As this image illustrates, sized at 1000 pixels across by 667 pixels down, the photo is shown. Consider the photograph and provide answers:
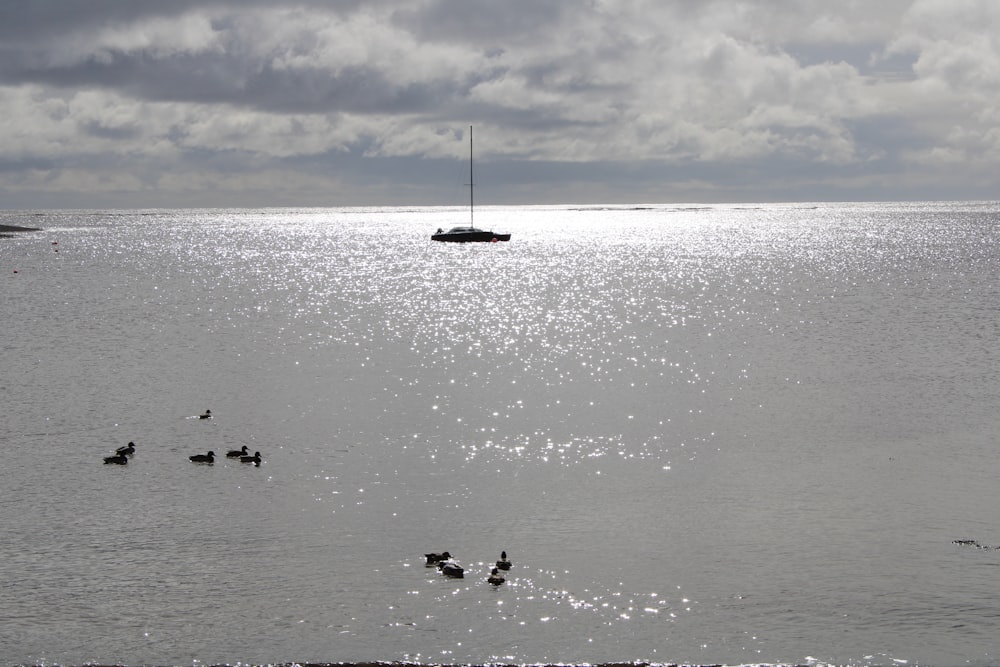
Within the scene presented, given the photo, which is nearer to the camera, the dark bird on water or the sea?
the sea

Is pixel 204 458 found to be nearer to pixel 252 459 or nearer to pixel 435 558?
pixel 252 459

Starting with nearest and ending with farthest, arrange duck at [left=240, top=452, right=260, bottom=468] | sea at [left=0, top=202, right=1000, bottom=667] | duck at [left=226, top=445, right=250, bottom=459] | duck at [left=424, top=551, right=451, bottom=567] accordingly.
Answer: sea at [left=0, top=202, right=1000, bottom=667]
duck at [left=424, top=551, right=451, bottom=567]
duck at [left=240, top=452, right=260, bottom=468]
duck at [left=226, top=445, right=250, bottom=459]

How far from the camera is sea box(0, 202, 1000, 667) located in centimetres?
2151

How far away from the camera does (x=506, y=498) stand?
31.0 meters

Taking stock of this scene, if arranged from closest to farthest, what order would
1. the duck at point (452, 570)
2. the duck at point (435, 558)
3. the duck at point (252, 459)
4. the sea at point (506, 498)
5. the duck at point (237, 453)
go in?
the sea at point (506, 498)
the duck at point (452, 570)
the duck at point (435, 558)
the duck at point (252, 459)
the duck at point (237, 453)

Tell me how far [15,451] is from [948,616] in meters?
29.7

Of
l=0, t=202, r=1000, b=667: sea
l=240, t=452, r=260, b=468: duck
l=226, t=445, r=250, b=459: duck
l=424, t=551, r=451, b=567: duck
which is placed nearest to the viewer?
l=0, t=202, r=1000, b=667: sea

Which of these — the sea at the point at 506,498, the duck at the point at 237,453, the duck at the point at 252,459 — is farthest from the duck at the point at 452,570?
the duck at the point at 237,453

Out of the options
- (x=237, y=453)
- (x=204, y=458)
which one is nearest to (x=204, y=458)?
(x=204, y=458)

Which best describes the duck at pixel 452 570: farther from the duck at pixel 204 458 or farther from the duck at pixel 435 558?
the duck at pixel 204 458

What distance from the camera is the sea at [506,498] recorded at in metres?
21.5

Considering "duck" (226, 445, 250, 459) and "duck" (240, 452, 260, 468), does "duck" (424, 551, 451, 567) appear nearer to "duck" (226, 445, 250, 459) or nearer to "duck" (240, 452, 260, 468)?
"duck" (240, 452, 260, 468)

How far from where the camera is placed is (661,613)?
22.5 meters

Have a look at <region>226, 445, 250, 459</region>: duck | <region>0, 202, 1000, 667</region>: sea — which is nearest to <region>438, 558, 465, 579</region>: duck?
<region>0, 202, 1000, 667</region>: sea
